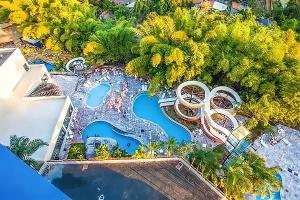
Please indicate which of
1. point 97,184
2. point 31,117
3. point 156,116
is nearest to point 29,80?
point 31,117

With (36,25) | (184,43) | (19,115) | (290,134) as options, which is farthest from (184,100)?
(36,25)

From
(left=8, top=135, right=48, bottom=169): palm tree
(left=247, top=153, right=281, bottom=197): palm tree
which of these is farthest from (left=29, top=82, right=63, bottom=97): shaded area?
(left=247, top=153, right=281, bottom=197): palm tree

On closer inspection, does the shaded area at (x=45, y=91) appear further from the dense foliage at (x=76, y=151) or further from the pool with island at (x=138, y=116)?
the dense foliage at (x=76, y=151)

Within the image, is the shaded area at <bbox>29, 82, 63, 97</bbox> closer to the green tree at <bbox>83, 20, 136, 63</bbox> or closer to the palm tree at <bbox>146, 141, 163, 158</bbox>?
the green tree at <bbox>83, 20, 136, 63</bbox>

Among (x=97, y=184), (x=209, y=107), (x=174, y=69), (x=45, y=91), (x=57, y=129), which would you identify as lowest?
(x=97, y=184)

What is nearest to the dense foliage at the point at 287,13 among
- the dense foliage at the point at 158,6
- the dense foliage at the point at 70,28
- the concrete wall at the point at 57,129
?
the dense foliage at the point at 158,6

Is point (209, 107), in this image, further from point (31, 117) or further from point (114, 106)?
point (31, 117)
